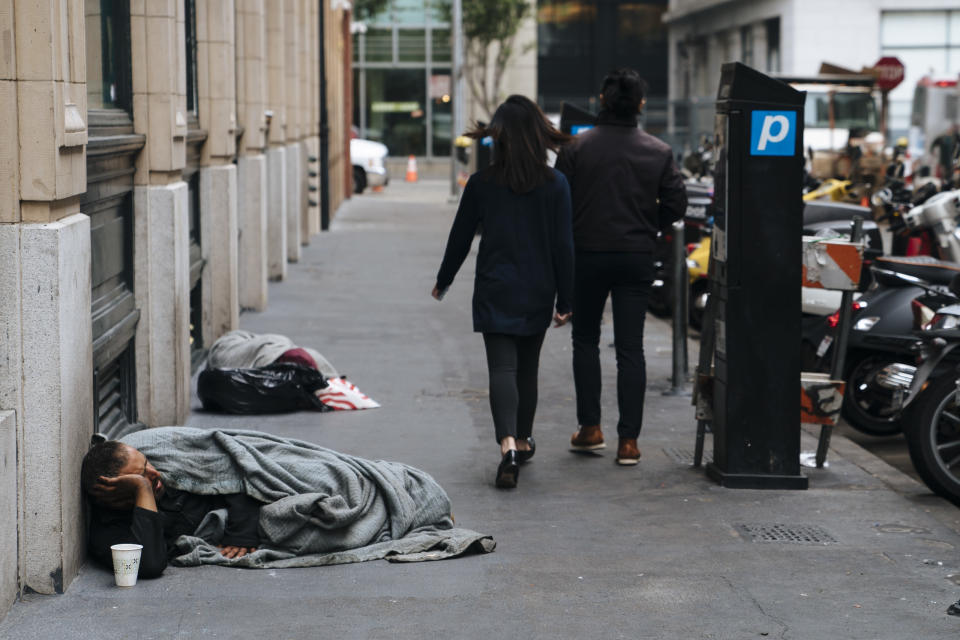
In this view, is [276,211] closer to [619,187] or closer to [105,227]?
[619,187]

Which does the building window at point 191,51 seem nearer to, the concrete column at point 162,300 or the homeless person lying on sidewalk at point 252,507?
the concrete column at point 162,300

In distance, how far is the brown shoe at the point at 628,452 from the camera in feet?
24.2

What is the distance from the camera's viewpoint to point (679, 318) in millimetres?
9719

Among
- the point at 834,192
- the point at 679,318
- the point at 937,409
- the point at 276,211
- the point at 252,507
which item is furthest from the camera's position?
the point at 834,192

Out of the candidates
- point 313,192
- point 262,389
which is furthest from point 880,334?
point 313,192

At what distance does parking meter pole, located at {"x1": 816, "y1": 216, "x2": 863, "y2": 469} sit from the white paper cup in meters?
3.70

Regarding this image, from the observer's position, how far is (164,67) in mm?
7535

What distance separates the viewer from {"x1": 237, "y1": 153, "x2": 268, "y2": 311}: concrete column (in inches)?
506

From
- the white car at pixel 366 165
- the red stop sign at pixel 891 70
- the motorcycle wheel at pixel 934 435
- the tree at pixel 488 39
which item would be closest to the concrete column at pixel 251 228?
the motorcycle wheel at pixel 934 435

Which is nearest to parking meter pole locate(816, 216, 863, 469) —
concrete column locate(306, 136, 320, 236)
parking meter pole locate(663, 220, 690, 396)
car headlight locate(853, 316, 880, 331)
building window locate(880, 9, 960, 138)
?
car headlight locate(853, 316, 880, 331)

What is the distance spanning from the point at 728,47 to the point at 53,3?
1988 inches

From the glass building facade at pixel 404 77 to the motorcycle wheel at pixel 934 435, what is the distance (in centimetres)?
4336

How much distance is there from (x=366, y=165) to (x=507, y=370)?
2962 centimetres

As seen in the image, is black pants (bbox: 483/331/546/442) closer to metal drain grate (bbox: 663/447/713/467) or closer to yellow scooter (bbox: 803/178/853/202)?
metal drain grate (bbox: 663/447/713/467)
